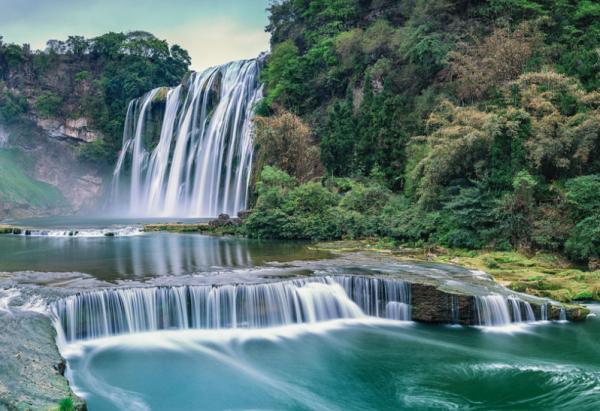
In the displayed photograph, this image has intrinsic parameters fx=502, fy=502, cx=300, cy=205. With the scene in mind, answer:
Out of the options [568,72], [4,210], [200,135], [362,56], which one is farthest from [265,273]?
[4,210]

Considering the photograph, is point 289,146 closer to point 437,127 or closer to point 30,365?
point 437,127

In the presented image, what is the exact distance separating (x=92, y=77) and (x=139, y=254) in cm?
4745

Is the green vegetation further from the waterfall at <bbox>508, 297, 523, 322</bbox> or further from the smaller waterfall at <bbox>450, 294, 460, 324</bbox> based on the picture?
the waterfall at <bbox>508, 297, 523, 322</bbox>

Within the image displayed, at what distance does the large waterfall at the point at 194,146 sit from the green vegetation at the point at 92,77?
603 centimetres

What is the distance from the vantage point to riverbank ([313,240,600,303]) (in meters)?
Answer: 13.7

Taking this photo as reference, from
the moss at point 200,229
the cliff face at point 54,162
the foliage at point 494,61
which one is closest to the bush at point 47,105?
the cliff face at point 54,162

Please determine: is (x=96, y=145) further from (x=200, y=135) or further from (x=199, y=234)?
(x=199, y=234)

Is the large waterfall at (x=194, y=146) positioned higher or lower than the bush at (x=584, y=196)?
higher

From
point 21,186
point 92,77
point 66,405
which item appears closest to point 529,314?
point 66,405

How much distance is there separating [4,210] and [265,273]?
43.6 metres

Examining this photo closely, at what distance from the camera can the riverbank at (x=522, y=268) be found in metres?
13.7

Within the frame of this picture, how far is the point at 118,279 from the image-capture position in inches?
555

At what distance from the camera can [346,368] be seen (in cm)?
1034

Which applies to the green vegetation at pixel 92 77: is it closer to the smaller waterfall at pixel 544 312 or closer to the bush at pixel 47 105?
the bush at pixel 47 105
